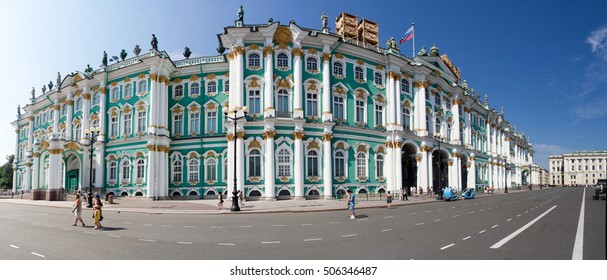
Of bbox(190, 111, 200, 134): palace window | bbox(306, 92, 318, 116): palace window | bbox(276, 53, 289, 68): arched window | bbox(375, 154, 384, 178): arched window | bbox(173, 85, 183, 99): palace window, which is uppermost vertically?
bbox(276, 53, 289, 68): arched window

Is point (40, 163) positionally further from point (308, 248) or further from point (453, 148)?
point (453, 148)

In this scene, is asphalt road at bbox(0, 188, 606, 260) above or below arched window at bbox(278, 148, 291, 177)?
below

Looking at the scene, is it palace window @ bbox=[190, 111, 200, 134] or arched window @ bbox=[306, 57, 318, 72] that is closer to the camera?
arched window @ bbox=[306, 57, 318, 72]

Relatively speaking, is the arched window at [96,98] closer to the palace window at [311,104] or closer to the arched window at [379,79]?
the palace window at [311,104]

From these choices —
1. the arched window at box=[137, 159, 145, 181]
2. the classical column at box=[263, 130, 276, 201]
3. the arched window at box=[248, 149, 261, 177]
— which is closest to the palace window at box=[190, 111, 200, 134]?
the arched window at box=[137, 159, 145, 181]

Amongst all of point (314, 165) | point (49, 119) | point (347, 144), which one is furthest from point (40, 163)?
point (347, 144)

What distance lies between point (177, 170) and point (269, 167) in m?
11.3

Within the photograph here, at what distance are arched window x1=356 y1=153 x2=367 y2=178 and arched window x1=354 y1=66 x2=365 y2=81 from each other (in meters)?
8.15

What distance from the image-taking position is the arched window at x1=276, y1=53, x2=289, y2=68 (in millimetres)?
33156

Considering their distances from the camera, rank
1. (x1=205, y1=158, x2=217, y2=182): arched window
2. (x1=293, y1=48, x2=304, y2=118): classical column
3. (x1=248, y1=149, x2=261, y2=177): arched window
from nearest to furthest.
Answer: (x1=248, y1=149, x2=261, y2=177): arched window < (x1=293, y1=48, x2=304, y2=118): classical column < (x1=205, y1=158, x2=217, y2=182): arched window

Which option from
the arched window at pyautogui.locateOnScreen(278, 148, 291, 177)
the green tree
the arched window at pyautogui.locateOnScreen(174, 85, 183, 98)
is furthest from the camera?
the green tree

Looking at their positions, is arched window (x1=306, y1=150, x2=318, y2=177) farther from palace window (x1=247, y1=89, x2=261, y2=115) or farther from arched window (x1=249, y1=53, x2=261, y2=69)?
arched window (x1=249, y1=53, x2=261, y2=69)

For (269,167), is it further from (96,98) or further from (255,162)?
(96,98)

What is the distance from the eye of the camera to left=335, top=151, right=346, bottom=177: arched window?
3381 cm
